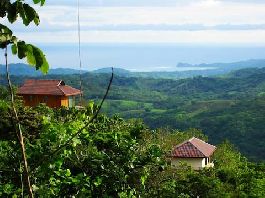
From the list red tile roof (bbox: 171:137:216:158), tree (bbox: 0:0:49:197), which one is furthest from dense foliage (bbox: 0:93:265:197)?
red tile roof (bbox: 171:137:216:158)

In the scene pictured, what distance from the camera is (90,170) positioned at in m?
8.68

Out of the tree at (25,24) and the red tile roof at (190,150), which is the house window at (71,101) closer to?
the red tile roof at (190,150)

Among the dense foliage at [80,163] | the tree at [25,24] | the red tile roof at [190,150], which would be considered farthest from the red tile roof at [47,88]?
the tree at [25,24]

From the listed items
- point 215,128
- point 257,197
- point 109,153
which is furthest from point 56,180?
point 215,128

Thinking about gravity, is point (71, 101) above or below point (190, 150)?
above

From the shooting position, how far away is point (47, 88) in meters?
64.7

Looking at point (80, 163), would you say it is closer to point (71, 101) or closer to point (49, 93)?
point (49, 93)

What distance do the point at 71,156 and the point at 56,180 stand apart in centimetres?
104

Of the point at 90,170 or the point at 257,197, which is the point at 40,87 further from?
the point at 90,170

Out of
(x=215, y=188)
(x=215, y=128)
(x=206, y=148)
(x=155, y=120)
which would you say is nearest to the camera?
(x=215, y=188)

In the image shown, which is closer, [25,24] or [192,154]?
[25,24]

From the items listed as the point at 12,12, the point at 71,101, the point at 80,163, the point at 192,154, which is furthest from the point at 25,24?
the point at 71,101

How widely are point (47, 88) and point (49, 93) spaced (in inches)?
79.9

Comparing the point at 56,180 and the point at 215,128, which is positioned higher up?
the point at 56,180
